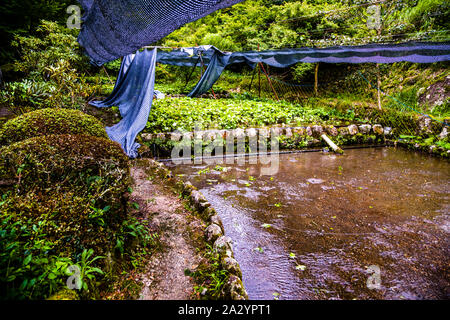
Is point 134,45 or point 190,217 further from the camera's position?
point 190,217

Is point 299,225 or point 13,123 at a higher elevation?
point 13,123

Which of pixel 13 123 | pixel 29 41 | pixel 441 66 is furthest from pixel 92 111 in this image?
pixel 441 66

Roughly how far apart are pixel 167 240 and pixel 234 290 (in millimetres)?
977

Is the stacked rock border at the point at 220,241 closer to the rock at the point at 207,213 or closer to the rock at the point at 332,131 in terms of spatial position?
the rock at the point at 207,213

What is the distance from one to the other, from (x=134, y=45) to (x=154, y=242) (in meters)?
2.13

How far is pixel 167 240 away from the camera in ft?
7.69

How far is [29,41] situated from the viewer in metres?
5.36

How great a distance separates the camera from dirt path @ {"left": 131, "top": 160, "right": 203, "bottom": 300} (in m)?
1.80

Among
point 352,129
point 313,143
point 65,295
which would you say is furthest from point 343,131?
point 65,295

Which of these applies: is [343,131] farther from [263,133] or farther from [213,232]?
[213,232]

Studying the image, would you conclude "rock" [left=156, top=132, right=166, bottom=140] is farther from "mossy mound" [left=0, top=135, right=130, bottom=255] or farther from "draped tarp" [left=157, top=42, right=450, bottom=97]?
"draped tarp" [left=157, top=42, right=450, bottom=97]

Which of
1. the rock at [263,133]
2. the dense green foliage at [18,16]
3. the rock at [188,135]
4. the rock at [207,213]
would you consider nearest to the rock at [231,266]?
the rock at [207,213]

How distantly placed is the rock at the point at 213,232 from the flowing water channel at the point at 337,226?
0.40 m
